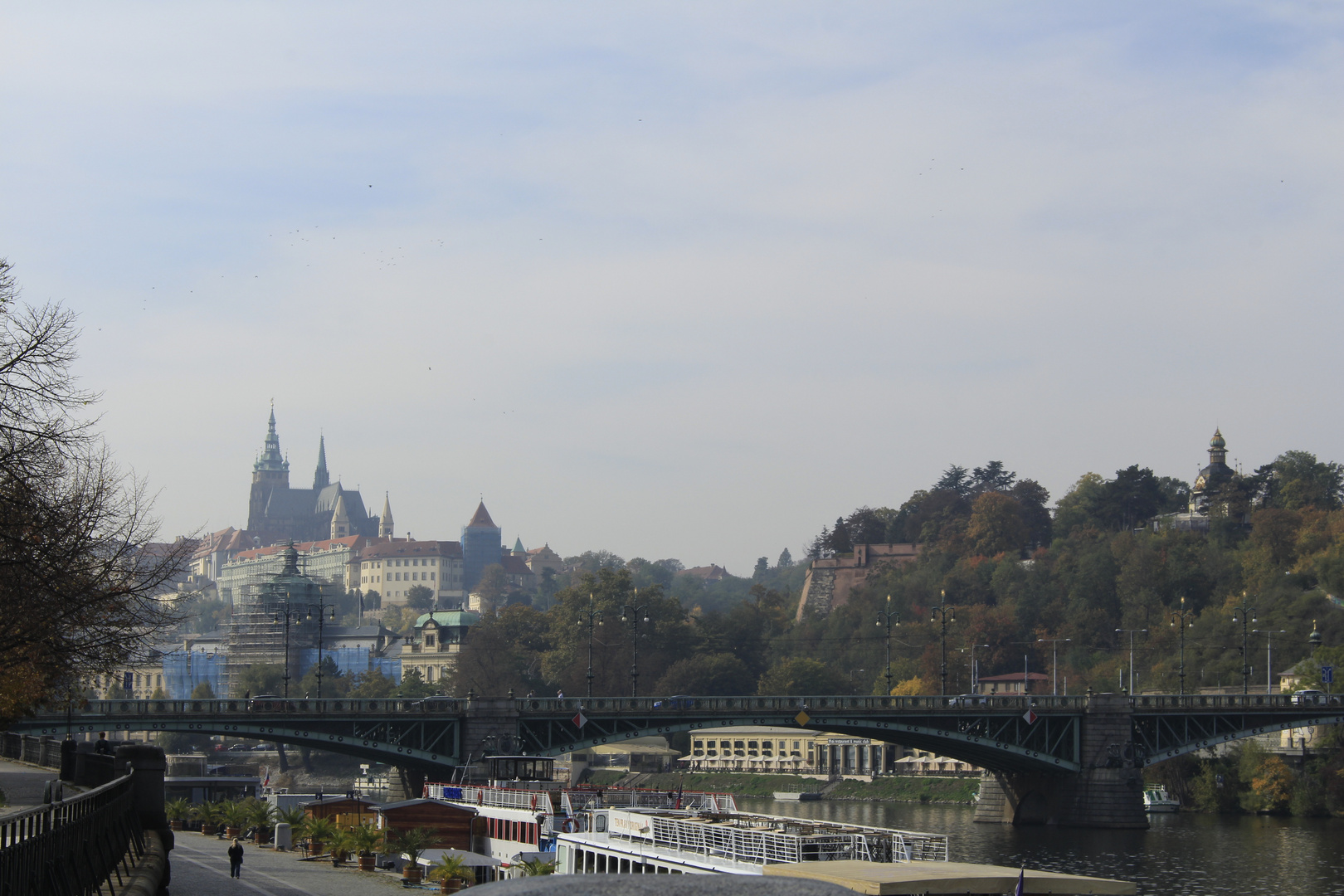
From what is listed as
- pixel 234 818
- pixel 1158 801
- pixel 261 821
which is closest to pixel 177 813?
pixel 234 818

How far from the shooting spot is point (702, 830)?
42375mm

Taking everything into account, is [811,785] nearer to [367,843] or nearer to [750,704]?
[750,704]

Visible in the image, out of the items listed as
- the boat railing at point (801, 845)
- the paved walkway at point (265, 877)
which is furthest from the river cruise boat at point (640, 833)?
the paved walkway at point (265, 877)

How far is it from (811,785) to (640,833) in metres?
89.5

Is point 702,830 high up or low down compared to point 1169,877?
up

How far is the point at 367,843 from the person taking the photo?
159 ft

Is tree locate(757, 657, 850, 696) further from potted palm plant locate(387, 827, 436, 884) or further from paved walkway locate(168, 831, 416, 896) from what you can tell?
paved walkway locate(168, 831, 416, 896)

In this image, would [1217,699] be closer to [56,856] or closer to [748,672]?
[748,672]

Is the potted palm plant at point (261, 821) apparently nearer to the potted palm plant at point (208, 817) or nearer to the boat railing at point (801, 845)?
the potted palm plant at point (208, 817)

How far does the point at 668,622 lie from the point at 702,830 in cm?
12139

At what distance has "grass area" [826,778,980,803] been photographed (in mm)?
118438

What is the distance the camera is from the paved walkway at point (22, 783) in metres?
30.2

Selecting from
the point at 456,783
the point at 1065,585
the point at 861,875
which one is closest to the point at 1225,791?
the point at 456,783

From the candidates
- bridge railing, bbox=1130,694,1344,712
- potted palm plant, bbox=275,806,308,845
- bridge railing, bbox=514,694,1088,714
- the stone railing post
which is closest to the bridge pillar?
bridge railing, bbox=514,694,1088,714
